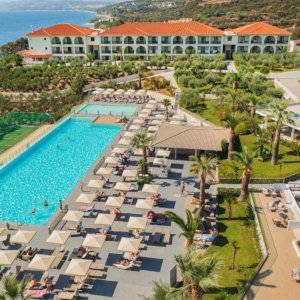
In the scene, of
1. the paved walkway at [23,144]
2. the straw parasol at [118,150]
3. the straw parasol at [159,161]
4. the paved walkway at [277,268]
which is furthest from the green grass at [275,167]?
the paved walkway at [23,144]

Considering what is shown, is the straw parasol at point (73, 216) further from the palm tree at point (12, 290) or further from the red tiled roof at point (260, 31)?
the red tiled roof at point (260, 31)

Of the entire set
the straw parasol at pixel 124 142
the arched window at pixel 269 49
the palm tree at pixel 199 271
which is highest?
the arched window at pixel 269 49

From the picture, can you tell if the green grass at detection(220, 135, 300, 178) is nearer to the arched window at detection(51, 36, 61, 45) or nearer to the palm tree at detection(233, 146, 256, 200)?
the palm tree at detection(233, 146, 256, 200)

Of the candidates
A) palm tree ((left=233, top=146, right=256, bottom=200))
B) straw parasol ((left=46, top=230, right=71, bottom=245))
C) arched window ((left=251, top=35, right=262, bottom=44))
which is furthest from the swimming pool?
arched window ((left=251, top=35, right=262, bottom=44))

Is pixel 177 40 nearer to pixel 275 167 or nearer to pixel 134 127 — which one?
pixel 134 127

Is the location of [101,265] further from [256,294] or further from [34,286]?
[256,294]

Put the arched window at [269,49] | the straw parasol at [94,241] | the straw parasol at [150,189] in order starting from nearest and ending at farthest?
the straw parasol at [94,241], the straw parasol at [150,189], the arched window at [269,49]

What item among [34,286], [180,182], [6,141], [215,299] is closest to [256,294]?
[215,299]
